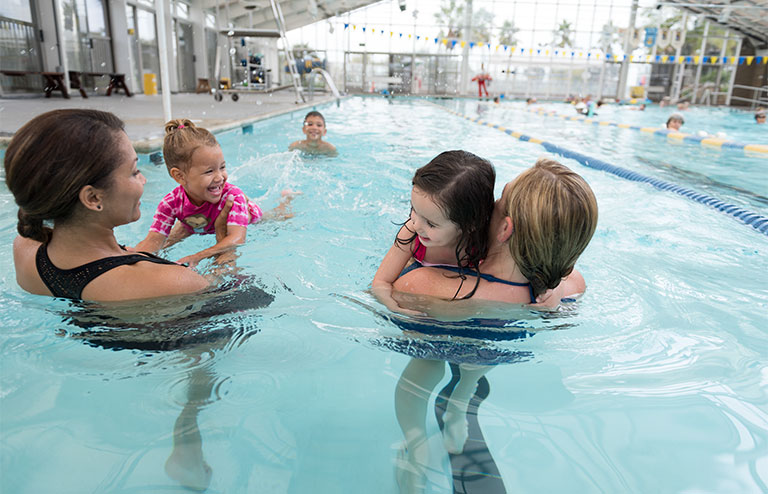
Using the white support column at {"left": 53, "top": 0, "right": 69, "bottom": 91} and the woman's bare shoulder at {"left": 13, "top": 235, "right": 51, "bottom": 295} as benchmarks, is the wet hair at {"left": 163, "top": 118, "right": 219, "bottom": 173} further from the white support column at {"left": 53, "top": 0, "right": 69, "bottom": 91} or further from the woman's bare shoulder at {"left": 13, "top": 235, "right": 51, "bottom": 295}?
the white support column at {"left": 53, "top": 0, "right": 69, "bottom": 91}

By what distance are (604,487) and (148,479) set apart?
110 centimetres

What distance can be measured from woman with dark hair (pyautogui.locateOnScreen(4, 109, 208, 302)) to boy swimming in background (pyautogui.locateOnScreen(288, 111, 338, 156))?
181 inches

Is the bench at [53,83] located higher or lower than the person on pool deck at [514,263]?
higher

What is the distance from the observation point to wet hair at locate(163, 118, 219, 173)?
96.5 inches

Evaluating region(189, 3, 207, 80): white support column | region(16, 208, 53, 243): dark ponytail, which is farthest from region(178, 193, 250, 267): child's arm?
region(189, 3, 207, 80): white support column

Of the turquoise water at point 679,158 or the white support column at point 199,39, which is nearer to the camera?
the turquoise water at point 679,158

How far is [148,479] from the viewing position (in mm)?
1190

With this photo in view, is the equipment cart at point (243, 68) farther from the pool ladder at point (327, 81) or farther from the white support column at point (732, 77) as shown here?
the white support column at point (732, 77)

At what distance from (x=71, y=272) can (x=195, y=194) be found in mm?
1234

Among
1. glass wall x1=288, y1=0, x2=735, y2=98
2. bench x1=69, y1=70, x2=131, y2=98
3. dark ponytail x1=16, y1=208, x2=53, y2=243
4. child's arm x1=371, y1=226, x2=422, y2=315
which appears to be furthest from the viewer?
glass wall x1=288, y1=0, x2=735, y2=98

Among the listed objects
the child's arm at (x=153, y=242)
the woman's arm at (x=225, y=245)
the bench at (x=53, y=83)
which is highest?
the bench at (x=53, y=83)

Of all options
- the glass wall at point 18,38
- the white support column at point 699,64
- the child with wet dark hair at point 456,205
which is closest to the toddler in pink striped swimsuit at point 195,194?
the child with wet dark hair at point 456,205

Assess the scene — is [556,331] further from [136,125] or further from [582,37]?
[582,37]

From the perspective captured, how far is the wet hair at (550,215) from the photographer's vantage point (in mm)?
1448
